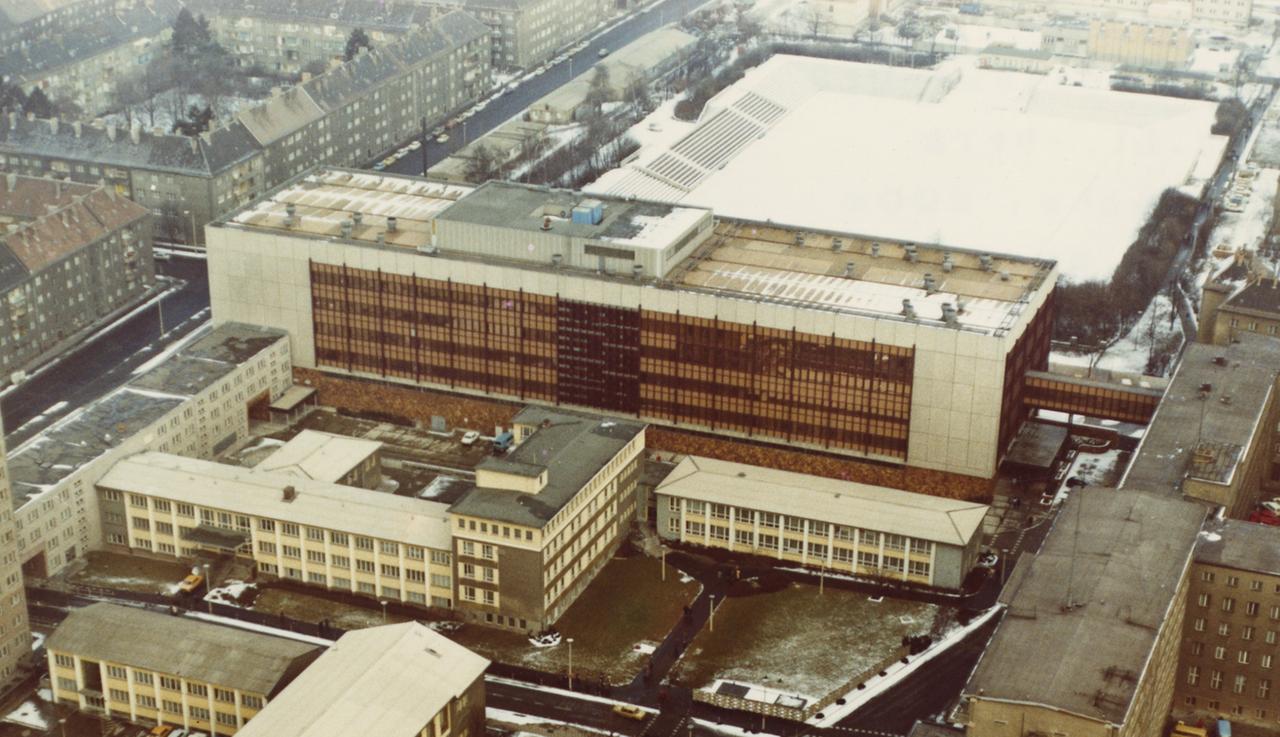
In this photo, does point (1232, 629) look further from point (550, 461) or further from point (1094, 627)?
point (550, 461)

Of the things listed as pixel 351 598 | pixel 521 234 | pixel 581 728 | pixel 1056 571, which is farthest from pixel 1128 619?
pixel 521 234

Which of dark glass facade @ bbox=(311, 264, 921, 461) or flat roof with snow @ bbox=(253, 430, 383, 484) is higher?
dark glass facade @ bbox=(311, 264, 921, 461)

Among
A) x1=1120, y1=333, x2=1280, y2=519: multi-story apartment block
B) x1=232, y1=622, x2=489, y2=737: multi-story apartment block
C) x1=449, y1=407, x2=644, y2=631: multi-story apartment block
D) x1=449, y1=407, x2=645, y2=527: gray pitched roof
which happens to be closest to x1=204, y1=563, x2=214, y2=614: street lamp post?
x1=449, y1=407, x2=644, y2=631: multi-story apartment block

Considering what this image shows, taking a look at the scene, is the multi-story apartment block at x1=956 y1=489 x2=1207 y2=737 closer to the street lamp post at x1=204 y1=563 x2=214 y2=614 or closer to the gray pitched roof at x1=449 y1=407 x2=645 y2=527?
the gray pitched roof at x1=449 y1=407 x2=645 y2=527

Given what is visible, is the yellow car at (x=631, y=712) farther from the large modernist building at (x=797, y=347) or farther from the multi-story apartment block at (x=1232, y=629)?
the large modernist building at (x=797, y=347)

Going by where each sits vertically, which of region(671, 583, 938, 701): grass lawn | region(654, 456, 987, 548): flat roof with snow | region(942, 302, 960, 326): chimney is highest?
region(942, 302, 960, 326): chimney

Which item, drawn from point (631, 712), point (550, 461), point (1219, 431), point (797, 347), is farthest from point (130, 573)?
point (1219, 431)

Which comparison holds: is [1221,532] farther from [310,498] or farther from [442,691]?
[310,498]
